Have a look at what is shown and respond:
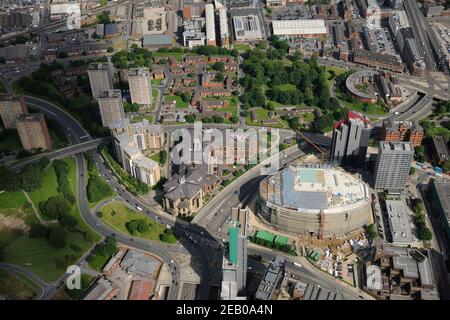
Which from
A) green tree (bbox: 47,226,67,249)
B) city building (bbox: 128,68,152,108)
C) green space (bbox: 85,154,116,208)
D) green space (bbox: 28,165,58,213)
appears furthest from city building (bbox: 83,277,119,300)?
city building (bbox: 128,68,152,108)

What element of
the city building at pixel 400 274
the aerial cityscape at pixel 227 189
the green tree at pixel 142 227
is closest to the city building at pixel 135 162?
the aerial cityscape at pixel 227 189

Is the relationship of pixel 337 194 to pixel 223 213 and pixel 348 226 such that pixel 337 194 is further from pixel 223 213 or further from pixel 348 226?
pixel 223 213

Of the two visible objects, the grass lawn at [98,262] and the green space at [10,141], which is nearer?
the grass lawn at [98,262]

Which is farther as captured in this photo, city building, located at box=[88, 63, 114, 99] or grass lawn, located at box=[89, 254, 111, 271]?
city building, located at box=[88, 63, 114, 99]

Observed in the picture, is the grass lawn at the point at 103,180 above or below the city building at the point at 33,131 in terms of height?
below

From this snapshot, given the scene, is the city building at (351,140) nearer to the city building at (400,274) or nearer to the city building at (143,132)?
the city building at (400,274)

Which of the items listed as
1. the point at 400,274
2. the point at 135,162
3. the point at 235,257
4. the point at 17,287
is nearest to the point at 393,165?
the point at 400,274

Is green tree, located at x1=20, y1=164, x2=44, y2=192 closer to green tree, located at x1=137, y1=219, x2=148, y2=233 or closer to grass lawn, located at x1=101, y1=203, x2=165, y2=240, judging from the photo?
grass lawn, located at x1=101, y1=203, x2=165, y2=240
